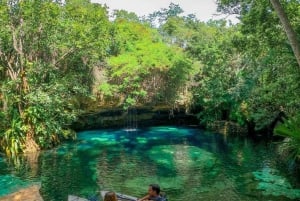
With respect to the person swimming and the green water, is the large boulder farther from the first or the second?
the person swimming

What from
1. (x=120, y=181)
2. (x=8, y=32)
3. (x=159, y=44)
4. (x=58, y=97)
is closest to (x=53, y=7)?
(x=8, y=32)

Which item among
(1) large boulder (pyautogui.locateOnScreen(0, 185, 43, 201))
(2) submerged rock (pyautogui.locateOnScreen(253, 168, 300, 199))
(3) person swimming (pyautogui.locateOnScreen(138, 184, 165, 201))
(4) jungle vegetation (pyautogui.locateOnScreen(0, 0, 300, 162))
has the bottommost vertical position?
(2) submerged rock (pyautogui.locateOnScreen(253, 168, 300, 199))

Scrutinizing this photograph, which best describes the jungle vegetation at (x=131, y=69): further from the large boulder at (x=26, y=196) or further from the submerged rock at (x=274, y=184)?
the large boulder at (x=26, y=196)

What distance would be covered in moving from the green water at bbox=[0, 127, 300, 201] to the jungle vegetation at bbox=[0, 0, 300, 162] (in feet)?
6.54

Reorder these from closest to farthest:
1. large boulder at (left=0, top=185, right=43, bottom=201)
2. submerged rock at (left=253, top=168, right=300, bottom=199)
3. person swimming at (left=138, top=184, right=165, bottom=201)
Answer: person swimming at (left=138, top=184, right=165, bottom=201) < large boulder at (left=0, top=185, right=43, bottom=201) < submerged rock at (left=253, top=168, right=300, bottom=199)

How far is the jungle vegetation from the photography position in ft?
59.2

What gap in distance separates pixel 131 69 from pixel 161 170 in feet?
52.9

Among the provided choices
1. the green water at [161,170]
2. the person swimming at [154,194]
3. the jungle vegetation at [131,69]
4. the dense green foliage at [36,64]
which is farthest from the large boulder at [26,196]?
the dense green foliage at [36,64]

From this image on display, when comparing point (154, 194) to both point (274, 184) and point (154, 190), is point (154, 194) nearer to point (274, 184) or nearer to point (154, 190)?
point (154, 190)

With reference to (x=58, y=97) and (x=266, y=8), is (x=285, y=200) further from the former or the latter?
(x=58, y=97)

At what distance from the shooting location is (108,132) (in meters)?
34.1

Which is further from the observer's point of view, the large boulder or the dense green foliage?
the dense green foliage

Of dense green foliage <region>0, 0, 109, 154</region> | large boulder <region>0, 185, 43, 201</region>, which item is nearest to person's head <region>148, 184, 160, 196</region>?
large boulder <region>0, 185, 43, 201</region>

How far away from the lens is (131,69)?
3375 centimetres
